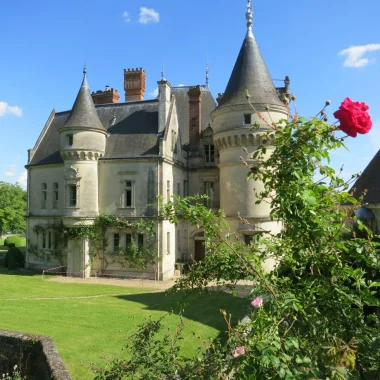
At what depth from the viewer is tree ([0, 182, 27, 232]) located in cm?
5644

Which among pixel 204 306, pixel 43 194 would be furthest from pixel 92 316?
pixel 43 194

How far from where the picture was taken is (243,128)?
2188 centimetres

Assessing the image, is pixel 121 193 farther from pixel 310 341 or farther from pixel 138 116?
pixel 310 341

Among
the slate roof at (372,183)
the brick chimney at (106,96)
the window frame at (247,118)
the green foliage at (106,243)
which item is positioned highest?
the brick chimney at (106,96)

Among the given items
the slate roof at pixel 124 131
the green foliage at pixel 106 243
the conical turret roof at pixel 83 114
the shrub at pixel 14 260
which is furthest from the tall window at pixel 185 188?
the shrub at pixel 14 260

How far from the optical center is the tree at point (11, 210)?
185ft

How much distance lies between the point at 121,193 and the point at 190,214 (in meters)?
20.0

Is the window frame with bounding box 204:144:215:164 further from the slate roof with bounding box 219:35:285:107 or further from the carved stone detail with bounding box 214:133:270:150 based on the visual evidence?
the slate roof with bounding box 219:35:285:107

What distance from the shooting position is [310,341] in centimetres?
317

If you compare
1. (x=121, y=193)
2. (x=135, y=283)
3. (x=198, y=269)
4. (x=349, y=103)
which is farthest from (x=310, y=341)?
(x=121, y=193)

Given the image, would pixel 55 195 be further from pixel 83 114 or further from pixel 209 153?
pixel 209 153

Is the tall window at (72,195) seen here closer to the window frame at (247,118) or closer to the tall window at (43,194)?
the tall window at (43,194)

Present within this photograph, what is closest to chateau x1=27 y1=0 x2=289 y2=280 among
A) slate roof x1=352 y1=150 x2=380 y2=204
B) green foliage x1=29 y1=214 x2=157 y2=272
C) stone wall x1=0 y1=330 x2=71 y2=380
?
green foliage x1=29 y1=214 x2=157 y2=272

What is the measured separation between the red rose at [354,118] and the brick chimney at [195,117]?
2345 centimetres
